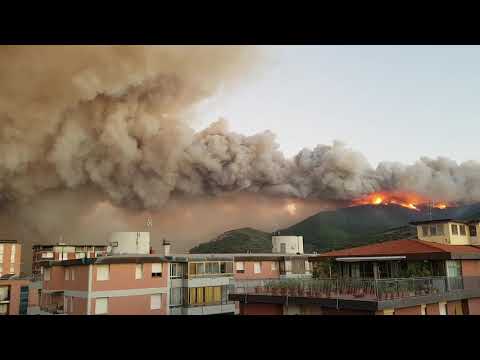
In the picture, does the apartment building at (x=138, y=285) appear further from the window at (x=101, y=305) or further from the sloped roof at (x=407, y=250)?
the sloped roof at (x=407, y=250)

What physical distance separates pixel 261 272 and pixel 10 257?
107 ft

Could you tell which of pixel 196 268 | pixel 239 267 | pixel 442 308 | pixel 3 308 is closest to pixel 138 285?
pixel 196 268

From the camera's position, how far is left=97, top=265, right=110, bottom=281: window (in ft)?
52.3

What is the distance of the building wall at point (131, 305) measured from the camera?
1593 cm

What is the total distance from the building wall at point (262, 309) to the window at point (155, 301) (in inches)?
235

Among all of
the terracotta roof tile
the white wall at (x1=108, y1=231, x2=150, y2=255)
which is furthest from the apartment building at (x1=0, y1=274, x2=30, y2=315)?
the terracotta roof tile

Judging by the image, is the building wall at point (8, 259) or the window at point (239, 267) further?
the building wall at point (8, 259)

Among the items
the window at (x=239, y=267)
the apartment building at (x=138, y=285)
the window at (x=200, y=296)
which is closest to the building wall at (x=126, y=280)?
the apartment building at (x=138, y=285)

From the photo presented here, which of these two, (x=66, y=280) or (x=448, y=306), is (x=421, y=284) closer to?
(x=448, y=306)

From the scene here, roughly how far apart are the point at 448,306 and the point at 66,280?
14.1m

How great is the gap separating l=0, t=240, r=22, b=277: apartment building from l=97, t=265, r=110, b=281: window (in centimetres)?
3203

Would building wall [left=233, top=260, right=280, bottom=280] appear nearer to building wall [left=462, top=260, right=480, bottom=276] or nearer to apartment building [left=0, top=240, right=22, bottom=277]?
building wall [left=462, top=260, right=480, bottom=276]
